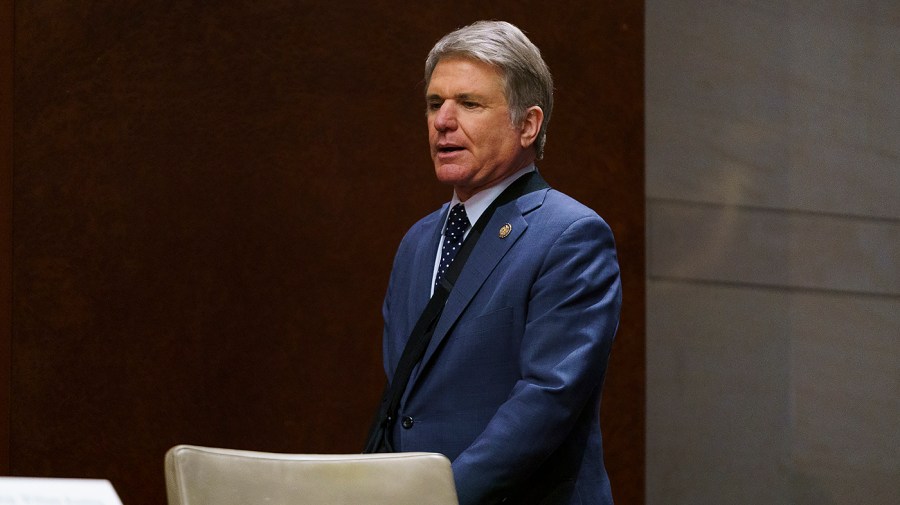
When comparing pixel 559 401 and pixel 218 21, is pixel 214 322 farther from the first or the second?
pixel 559 401

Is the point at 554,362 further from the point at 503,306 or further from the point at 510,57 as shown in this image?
the point at 510,57

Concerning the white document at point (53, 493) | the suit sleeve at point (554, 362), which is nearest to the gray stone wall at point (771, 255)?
the suit sleeve at point (554, 362)

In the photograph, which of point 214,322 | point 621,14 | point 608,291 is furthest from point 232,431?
point 621,14

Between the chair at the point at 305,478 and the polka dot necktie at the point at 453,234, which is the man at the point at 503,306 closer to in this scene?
the polka dot necktie at the point at 453,234

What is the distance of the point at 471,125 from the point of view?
8.37ft

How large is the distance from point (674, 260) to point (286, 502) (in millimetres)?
2653

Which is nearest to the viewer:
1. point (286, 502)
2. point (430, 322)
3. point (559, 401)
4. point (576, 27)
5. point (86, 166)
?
point (286, 502)

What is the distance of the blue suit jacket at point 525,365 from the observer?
7.42 feet

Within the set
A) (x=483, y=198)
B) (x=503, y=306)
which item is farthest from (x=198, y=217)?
(x=503, y=306)

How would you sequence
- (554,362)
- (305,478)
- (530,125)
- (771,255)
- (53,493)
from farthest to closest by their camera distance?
1. (771,255)
2. (530,125)
3. (554,362)
4. (305,478)
5. (53,493)

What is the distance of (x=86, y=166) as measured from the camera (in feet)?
11.0

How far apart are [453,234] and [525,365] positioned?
396 mm

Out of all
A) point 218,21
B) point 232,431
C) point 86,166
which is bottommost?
point 232,431

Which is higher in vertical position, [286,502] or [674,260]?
[286,502]
